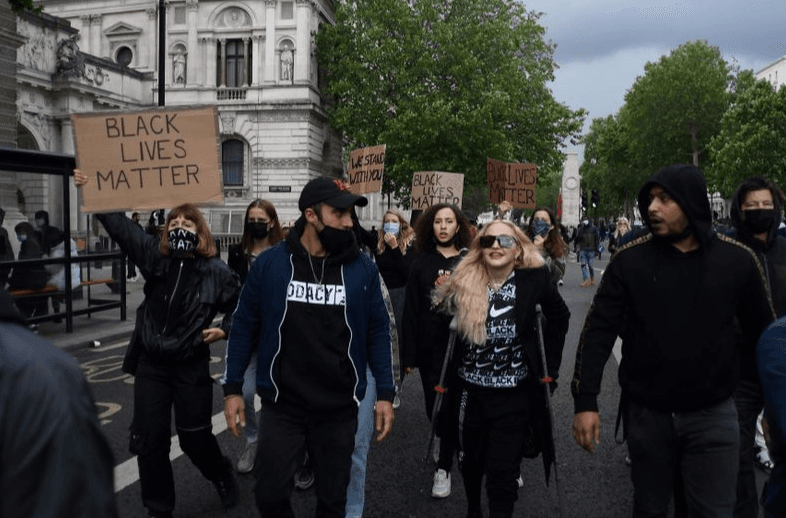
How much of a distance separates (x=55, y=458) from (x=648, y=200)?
8.99 ft

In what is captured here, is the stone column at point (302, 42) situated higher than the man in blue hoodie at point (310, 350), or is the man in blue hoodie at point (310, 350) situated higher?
the stone column at point (302, 42)

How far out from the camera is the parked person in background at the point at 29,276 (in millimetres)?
9836

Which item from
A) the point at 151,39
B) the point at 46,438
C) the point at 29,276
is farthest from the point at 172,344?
the point at 151,39

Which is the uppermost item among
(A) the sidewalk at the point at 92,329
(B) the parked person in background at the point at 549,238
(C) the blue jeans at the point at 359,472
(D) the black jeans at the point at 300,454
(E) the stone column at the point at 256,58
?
(E) the stone column at the point at 256,58

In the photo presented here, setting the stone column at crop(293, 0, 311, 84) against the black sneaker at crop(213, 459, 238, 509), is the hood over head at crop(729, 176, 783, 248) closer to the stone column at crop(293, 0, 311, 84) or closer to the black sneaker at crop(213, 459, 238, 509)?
the black sneaker at crop(213, 459, 238, 509)

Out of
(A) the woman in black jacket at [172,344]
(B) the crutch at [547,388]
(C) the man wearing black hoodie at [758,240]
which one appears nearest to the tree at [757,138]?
(C) the man wearing black hoodie at [758,240]

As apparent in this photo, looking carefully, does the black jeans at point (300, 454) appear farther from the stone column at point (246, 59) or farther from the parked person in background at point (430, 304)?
the stone column at point (246, 59)

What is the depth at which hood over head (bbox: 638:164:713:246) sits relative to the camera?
122 inches

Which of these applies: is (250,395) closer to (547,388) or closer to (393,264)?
(547,388)

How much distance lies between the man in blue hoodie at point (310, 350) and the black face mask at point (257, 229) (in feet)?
7.35

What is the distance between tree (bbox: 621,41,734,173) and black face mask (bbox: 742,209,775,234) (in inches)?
2105

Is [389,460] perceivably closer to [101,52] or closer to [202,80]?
[202,80]

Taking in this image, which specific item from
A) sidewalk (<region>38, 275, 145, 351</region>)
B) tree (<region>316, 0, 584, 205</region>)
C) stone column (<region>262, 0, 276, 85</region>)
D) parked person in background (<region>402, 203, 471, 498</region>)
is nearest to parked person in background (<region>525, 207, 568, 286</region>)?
parked person in background (<region>402, 203, 471, 498</region>)

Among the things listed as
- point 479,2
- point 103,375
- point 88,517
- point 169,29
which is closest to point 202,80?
point 169,29
